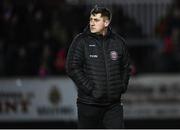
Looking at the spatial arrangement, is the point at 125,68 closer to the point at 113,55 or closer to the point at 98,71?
the point at 113,55

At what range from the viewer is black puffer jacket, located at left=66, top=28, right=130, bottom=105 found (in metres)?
6.19

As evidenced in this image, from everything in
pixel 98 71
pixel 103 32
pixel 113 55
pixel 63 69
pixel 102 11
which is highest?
pixel 102 11

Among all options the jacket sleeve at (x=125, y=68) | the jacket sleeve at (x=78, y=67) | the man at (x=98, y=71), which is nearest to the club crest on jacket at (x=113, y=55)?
the man at (x=98, y=71)

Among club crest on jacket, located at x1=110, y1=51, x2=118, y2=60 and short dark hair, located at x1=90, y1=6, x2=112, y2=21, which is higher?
short dark hair, located at x1=90, y1=6, x2=112, y2=21

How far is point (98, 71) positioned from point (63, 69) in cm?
684

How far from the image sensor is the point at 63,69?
13.0 m

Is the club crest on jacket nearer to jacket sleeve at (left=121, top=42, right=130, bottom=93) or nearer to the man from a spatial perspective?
the man

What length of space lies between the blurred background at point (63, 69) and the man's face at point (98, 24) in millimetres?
6567

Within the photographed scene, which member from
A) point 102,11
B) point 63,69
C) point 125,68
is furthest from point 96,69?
point 63,69

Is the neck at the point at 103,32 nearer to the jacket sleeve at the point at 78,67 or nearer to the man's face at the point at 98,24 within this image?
the man's face at the point at 98,24

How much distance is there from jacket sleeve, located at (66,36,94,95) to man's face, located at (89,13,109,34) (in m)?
0.18

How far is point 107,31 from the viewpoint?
6.34 m

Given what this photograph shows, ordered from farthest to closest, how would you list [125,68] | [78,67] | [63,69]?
[63,69] < [125,68] < [78,67]

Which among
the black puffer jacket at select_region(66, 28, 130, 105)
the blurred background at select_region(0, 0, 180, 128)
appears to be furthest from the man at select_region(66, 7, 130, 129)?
the blurred background at select_region(0, 0, 180, 128)
